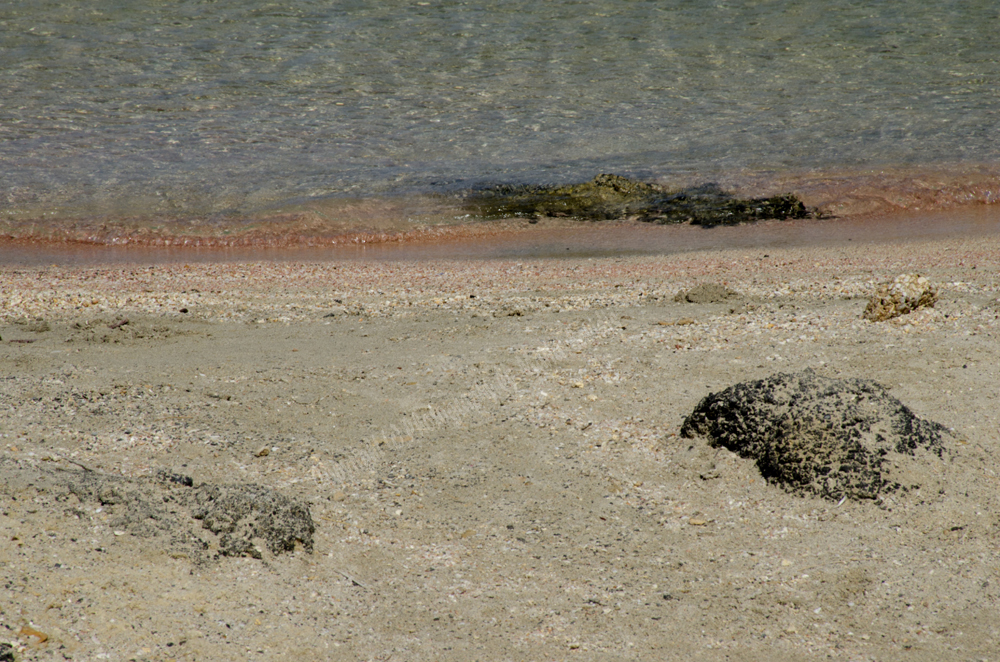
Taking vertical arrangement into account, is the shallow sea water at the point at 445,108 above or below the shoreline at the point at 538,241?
above

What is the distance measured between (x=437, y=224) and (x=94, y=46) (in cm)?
905

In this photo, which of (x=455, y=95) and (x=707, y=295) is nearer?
(x=707, y=295)

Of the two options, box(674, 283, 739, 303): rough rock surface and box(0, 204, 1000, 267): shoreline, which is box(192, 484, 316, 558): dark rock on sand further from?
box(0, 204, 1000, 267): shoreline

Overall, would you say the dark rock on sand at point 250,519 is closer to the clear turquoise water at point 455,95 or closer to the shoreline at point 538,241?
the shoreline at point 538,241

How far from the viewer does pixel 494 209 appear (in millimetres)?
9109

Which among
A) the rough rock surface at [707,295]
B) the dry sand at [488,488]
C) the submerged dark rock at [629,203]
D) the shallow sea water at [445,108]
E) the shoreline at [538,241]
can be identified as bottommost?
the dry sand at [488,488]

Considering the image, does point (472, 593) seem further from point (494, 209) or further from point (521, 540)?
point (494, 209)

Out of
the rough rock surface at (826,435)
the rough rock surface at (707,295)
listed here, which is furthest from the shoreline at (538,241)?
the rough rock surface at (826,435)

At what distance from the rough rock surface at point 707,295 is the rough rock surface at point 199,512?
10.4ft

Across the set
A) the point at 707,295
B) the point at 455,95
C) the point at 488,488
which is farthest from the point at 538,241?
the point at 488,488

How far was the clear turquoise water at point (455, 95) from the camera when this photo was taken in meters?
10.0

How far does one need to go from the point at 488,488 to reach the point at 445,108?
10100 mm

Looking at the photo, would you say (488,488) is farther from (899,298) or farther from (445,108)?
(445,108)

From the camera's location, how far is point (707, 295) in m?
5.13
